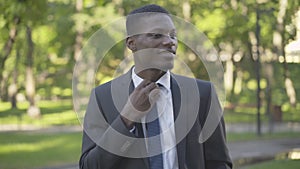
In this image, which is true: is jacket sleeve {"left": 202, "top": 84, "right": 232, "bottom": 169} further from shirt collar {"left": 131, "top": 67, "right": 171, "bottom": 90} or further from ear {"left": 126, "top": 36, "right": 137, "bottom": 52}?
ear {"left": 126, "top": 36, "right": 137, "bottom": 52}

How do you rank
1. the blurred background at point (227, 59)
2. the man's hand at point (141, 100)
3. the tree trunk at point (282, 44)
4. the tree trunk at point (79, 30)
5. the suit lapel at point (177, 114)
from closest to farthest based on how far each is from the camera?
1. the man's hand at point (141, 100)
2. the suit lapel at point (177, 114)
3. the blurred background at point (227, 59)
4. the tree trunk at point (282, 44)
5. the tree trunk at point (79, 30)

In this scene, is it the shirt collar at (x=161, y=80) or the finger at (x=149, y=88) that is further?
the shirt collar at (x=161, y=80)

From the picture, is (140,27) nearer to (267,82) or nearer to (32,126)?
(267,82)

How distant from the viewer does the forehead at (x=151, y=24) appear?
73.6 inches

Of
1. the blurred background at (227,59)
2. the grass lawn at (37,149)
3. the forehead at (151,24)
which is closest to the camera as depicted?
the forehead at (151,24)

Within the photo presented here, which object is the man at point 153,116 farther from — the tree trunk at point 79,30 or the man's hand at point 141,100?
the tree trunk at point 79,30

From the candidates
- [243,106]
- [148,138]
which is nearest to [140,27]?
[148,138]

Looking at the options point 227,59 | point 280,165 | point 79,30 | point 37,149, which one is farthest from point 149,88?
point 227,59

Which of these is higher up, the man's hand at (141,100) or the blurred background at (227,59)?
the man's hand at (141,100)

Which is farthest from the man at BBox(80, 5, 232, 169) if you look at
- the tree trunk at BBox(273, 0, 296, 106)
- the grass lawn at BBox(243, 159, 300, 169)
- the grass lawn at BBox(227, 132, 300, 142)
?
the grass lawn at BBox(227, 132, 300, 142)

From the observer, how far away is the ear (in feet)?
6.35

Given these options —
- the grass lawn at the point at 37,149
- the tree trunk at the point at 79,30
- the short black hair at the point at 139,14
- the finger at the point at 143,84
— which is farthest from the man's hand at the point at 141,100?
the tree trunk at the point at 79,30

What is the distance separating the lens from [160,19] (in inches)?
74.7

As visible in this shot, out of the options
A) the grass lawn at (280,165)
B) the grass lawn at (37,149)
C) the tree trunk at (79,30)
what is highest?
the tree trunk at (79,30)
